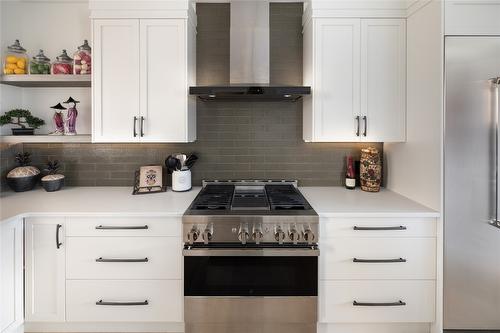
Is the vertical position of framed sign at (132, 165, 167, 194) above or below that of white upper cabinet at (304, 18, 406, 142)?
below

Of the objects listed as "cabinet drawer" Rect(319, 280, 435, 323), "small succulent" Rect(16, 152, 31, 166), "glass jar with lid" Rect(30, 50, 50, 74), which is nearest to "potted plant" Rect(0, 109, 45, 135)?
"small succulent" Rect(16, 152, 31, 166)

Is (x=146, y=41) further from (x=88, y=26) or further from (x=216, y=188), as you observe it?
(x=216, y=188)

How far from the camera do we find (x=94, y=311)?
1989 millimetres

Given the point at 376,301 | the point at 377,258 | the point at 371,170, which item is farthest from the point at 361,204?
the point at 376,301

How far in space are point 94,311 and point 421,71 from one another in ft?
8.80

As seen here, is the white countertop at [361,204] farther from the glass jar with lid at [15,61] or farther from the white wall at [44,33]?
the glass jar with lid at [15,61]

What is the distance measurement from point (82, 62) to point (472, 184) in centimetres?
283

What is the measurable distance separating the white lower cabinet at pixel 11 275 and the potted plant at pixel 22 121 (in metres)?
0.91

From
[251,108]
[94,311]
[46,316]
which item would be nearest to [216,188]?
[251,108]

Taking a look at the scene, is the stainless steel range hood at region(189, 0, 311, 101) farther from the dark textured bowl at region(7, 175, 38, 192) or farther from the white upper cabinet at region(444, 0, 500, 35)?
the dark textured bowl at region(7, 175, 38, 192)

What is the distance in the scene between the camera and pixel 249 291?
6.25 feet

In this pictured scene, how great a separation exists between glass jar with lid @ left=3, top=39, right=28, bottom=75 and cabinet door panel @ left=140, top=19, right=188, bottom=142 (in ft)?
3.27

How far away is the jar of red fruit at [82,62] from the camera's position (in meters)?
2.39

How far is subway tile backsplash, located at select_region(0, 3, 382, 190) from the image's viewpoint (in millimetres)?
2682
